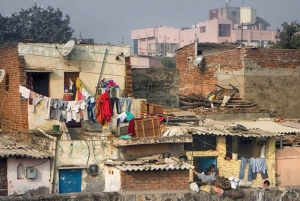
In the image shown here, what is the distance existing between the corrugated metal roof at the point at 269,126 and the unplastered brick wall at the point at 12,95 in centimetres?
796

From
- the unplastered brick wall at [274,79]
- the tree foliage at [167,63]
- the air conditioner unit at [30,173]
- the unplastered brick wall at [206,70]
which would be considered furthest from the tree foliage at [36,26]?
the air conditioner unit at [30,173]

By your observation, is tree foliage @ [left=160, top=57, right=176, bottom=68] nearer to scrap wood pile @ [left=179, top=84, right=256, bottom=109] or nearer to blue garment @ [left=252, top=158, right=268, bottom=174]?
scrap wood pile @ [left=179, top=84, right=256, bottom=109]

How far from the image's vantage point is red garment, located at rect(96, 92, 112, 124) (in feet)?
67.8

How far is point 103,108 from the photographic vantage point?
20703mm

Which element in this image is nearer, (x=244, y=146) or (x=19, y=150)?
(x=19, y=150)

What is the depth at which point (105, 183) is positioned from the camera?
1961cm

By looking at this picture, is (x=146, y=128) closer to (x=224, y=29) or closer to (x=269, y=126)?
(x=269, y=126)

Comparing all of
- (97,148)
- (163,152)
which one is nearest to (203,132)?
(163,152)

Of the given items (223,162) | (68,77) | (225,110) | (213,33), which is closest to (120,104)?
(68,77)

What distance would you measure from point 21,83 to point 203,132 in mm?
6480

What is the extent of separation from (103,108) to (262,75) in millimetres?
8799

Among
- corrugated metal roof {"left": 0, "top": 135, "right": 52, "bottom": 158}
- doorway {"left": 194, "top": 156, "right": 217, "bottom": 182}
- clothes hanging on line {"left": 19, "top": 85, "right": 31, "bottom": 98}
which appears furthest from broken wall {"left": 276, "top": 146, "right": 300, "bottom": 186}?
clothes hanging on line {"left": 19, "top": 85, "right": 31, "bottom": 98}

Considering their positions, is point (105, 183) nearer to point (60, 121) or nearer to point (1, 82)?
point (60, 121)

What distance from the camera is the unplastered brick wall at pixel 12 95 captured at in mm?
21172
